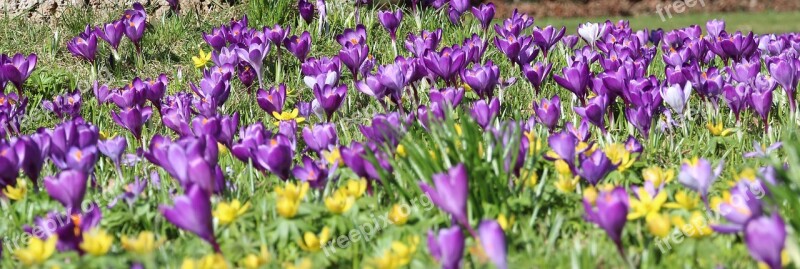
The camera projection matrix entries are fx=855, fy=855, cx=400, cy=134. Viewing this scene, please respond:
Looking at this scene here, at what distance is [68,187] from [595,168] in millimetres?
1574

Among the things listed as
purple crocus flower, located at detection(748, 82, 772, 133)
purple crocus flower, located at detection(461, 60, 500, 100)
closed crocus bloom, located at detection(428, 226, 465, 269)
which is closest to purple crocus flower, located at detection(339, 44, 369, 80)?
purple crocus flower, located at detection(461, 60, 500, 100)

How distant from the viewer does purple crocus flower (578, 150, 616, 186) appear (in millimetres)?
2660

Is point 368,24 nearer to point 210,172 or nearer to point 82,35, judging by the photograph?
point 82,35

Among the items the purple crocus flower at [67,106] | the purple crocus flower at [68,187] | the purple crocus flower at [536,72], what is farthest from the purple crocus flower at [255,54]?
the purple crocus flower at [68,187]

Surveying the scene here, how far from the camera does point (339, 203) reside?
2500 millimetres

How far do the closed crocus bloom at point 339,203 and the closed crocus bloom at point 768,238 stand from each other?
1111 millimetres

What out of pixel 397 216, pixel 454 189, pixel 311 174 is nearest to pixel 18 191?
pixel 311 174

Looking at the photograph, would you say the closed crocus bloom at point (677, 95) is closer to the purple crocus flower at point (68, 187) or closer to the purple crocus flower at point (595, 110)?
the purple crocus flower at point (595, 110)

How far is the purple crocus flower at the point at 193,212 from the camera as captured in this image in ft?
7.14

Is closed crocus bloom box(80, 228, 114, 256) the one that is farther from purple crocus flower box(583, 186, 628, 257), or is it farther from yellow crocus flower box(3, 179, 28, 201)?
purple crocus flower box(583, 186, 628, 257)

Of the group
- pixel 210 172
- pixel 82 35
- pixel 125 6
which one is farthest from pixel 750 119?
pixel 125 6

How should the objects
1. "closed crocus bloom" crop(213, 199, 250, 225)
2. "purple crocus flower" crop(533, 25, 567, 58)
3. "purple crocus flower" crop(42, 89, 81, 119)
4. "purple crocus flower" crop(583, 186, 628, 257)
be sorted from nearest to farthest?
"purple crocus flower" crop(583, 186, 628, 257) < "closed crocus bloom" crop(213, 199, 250, 225) < "purple crocus flower" crop(42, 89, 81, 119) < "purple crocus flower" crop(533, 25, 567, 58)

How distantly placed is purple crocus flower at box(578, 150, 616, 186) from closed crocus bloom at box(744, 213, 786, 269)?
81 cm

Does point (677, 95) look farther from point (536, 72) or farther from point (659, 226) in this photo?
point (659, 226)
